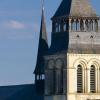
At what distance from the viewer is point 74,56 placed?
8425 cm

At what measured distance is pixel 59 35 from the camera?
281ft

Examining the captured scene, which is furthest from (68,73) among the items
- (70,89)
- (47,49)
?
(47,49)

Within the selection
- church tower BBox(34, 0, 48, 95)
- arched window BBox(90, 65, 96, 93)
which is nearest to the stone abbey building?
arched window BBox(90, 65, 96, 93)

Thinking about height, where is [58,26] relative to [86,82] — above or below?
above

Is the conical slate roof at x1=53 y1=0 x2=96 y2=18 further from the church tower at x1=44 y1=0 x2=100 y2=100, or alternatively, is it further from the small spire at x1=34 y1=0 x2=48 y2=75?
the small spire at x1=34 y1=0 x2=48 y2=75

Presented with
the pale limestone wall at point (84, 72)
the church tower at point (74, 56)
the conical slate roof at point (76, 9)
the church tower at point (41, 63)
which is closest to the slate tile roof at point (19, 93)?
the church tower at point (41, 63)

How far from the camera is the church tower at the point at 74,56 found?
8406 centimetres

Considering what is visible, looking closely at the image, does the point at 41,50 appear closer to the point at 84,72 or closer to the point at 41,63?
the point at 41,63

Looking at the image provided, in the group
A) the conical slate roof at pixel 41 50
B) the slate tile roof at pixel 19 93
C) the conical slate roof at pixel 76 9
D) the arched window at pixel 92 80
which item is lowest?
the slate tile roof at pixel 19 93

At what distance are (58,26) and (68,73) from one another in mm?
4945

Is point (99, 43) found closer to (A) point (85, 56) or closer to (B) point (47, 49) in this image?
(A) point (85, 56)

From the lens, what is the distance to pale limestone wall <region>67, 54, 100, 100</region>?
275 ft

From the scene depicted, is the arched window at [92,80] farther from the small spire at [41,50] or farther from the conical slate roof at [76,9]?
the small spire at [41,50]

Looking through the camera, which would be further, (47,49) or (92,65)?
(47,49)
